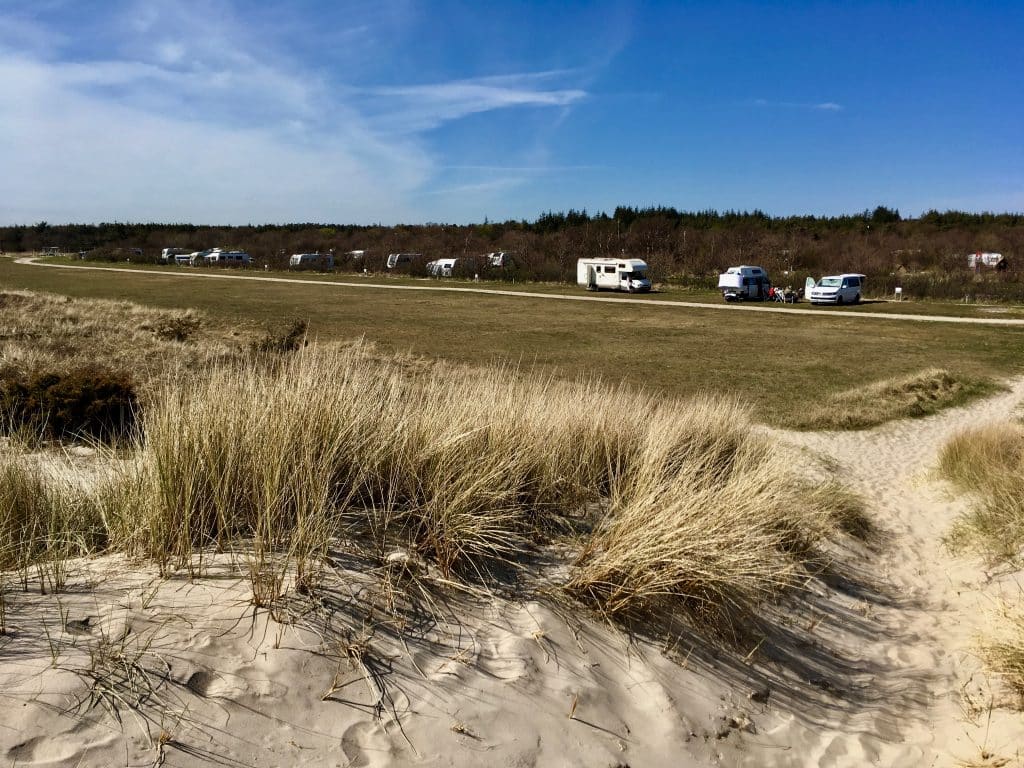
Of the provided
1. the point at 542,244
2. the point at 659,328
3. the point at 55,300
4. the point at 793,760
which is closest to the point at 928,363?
the point at 659,328

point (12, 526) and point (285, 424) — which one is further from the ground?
point (285, 424)

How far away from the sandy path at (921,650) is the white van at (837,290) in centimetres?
2939

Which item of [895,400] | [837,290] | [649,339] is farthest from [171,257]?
[895,400]

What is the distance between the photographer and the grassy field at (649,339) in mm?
16844

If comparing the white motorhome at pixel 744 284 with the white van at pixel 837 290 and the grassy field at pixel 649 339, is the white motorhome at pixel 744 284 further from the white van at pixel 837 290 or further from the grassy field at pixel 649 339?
the grassy field at pixel 649 339

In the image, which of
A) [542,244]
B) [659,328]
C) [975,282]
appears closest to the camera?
[659,328]

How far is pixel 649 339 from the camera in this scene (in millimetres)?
23969

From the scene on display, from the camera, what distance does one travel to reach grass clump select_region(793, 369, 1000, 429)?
1255cm

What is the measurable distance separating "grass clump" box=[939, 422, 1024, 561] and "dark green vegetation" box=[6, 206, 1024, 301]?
33.8 m

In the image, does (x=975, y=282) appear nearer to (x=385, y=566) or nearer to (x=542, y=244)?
(x=542, y=244)

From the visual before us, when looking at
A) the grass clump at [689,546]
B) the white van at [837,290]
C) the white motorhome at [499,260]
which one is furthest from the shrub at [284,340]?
the white motorhome at [499,260]

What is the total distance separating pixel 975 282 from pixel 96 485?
48.1m

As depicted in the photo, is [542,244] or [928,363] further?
[542,244]

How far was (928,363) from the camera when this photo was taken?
19.7m
